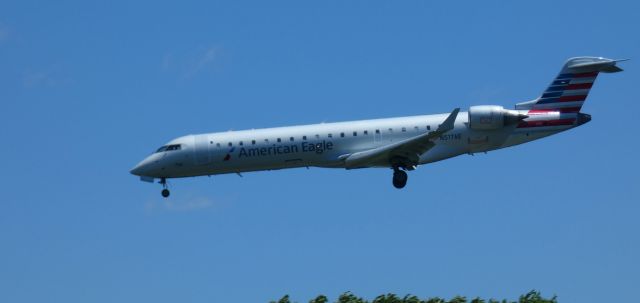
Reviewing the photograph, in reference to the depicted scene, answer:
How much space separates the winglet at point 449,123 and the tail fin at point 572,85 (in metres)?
4.93

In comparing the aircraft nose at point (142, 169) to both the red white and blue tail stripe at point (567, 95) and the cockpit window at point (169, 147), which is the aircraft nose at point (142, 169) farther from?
the red white and blue tail stripe at point (567, 95)

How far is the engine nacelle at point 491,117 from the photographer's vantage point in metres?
60.3

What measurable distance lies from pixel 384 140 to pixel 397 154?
91cm

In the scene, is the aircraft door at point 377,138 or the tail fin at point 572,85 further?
the tail fin at point 572,85

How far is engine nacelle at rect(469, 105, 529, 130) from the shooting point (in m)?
60.3

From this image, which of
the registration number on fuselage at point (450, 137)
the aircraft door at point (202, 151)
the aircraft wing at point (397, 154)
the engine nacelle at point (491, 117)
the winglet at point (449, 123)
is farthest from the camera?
the aircraft door at point (202, 151)

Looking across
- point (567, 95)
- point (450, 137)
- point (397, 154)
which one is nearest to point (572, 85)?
point (567, 95)

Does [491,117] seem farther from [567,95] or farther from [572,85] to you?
[572,85]

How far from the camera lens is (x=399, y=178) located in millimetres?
61281

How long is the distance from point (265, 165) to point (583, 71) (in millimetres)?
13777

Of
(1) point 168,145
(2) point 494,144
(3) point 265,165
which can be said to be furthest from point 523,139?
(1) point 168,145

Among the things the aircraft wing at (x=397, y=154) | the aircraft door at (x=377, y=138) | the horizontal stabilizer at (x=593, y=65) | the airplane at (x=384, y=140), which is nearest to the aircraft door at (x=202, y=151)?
the airplane at (x=384, y=140)

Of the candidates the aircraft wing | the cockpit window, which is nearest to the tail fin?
the aircraft wing

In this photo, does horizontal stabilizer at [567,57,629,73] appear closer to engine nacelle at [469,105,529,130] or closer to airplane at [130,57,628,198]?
airplane at [130,57,628,198]
